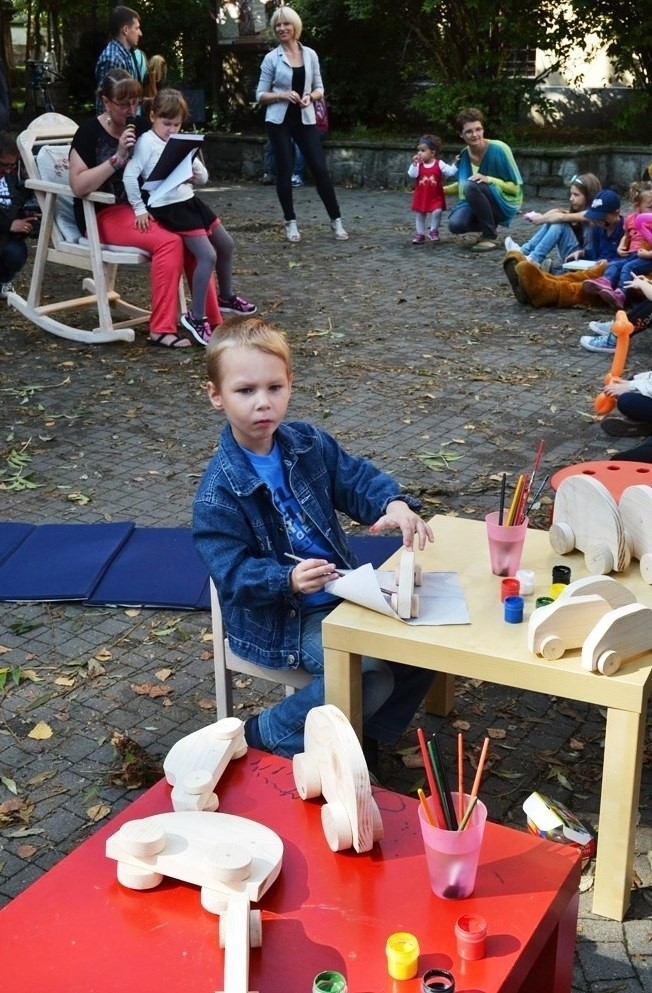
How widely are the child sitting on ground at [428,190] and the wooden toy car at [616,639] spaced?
8.70m

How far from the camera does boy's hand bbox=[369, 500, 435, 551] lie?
2.80 metres

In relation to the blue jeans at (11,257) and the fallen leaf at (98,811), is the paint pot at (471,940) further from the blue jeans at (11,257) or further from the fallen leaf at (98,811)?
the blue jeans at (11,257)

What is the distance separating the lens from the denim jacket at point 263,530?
272 cm

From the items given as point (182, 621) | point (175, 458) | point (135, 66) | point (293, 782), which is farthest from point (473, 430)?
point (135, 66)

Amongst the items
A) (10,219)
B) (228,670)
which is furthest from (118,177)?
(228,670)

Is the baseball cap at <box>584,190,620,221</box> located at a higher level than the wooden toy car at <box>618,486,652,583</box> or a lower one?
higher

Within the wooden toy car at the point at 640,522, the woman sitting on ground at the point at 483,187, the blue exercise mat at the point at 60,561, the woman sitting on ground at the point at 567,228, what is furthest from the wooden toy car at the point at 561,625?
the woman sitting on ground at the point at 483,187

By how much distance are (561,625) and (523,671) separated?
13 centimetres

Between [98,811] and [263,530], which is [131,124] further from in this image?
[98,811]

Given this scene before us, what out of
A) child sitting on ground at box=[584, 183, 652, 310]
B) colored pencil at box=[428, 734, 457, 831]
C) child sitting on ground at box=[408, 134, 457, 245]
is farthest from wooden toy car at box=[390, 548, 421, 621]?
child sitting on ground at box=[408, 134, 457, 245]

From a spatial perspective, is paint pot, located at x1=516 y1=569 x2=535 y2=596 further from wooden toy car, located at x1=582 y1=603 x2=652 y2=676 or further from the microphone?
the microphone

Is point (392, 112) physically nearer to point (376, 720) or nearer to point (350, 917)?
point (376, 720)

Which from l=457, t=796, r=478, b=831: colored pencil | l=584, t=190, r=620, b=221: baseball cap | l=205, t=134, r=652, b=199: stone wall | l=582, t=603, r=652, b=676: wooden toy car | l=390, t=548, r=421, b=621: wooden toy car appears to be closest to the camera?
l=457, t=796, r=478, b=831: colored pencil

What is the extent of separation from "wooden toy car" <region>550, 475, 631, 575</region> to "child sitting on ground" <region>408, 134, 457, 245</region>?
815cm
